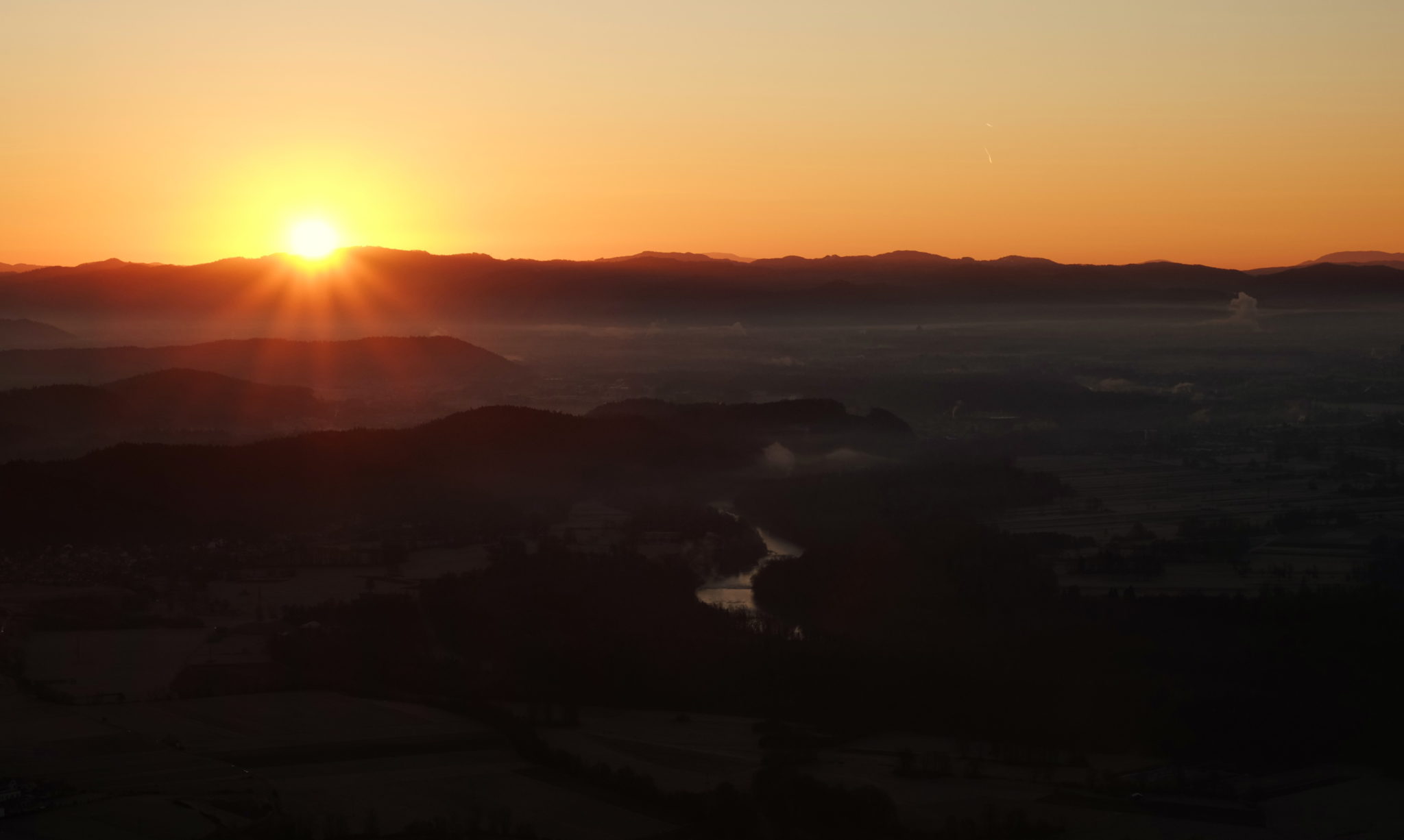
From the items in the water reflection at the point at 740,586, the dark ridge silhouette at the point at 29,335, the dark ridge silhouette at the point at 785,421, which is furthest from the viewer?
the dark ridge silhouette at the point at 29,335

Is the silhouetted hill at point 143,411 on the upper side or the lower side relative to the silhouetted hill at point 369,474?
upper

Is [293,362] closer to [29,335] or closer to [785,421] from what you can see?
[29,335]

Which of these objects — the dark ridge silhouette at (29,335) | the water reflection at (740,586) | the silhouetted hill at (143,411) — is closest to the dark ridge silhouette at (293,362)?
the silhouetted hill at (143,411)

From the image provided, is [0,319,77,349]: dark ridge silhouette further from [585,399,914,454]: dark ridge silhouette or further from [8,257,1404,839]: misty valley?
[585,399,914,454]: dark ridge silhouette

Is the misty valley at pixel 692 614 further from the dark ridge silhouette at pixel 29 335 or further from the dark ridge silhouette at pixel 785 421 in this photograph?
the dark ridge silhouette at pixel 29 335

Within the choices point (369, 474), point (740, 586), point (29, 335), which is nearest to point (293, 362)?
point (29, 335)

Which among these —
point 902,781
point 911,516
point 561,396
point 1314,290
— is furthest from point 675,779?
point 1314,290

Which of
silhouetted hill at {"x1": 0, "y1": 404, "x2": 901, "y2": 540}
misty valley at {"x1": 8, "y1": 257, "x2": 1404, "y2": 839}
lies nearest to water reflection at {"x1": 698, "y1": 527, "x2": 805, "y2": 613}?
misty valley at {"x1": 8, "y1": 257, "x2": 1404, "y2": 839}
